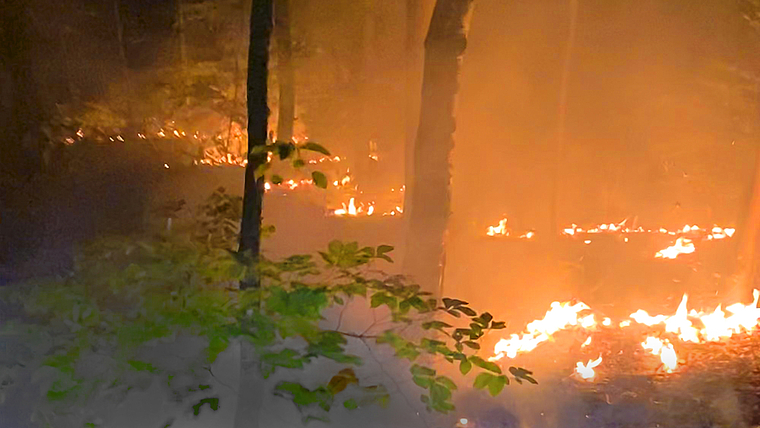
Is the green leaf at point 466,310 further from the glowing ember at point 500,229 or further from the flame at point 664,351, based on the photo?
the flame at point 664,351

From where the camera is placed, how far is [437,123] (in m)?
0.96

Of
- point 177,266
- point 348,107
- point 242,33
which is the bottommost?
point 177,266

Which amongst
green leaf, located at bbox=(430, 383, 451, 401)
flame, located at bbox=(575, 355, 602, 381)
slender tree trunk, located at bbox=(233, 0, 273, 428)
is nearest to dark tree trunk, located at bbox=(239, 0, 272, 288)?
slender tree trunk, located at bbox=(233, 0, 273, 428)

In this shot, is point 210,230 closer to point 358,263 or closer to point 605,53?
point 358,263

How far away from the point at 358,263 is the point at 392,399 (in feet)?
0.76

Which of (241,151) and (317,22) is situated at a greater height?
(317,22)

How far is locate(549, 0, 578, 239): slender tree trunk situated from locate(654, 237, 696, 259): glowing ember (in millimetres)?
190

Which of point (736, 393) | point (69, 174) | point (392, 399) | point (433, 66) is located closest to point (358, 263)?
point (392, 399)

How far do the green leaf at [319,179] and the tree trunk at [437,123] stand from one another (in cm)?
14

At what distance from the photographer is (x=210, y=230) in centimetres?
94

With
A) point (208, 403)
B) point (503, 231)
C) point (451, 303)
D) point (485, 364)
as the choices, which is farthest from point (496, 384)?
point (208, 403)

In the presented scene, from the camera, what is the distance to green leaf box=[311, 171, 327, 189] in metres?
0.93

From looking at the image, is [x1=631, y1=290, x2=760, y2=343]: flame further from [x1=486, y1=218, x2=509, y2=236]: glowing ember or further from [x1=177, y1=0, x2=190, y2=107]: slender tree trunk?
[x1=177, y1=0, x2=190, y2=107]: slender tree trunk

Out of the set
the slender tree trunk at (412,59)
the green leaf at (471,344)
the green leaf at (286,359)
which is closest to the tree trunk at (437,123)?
the slender tree trunk at (412,59)
